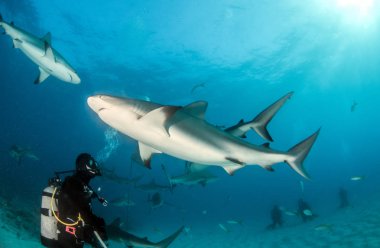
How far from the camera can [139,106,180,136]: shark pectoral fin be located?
3858 mm

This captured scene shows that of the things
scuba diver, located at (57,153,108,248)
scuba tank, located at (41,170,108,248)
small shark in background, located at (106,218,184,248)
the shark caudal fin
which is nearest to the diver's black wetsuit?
scuba diver, located at (57,153,108,248)

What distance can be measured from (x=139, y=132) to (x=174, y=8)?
2505 centimetres

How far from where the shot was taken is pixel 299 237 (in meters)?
15.9

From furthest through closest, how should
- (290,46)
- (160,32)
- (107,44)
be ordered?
(290,46), (107,44), (160,32)

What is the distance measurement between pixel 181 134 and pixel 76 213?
5.88ft

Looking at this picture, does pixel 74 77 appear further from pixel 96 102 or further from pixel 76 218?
pixel 76 218

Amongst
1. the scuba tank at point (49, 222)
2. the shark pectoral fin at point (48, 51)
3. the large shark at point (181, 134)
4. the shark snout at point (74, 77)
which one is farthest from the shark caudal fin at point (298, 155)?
the shark pectoral fin at point (48, 51)

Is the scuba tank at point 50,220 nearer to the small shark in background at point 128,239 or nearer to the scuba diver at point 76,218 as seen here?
the scuba diver at point 76,218

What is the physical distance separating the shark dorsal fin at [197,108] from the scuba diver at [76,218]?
5.90 ft

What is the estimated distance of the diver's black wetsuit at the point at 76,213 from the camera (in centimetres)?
353

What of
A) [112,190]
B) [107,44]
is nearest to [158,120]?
[107,44]

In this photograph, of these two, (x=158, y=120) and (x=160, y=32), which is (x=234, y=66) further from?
(x=158, y=120)

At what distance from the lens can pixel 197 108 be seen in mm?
4480

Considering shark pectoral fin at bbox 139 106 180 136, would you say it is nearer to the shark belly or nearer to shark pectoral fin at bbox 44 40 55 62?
the shark belly
